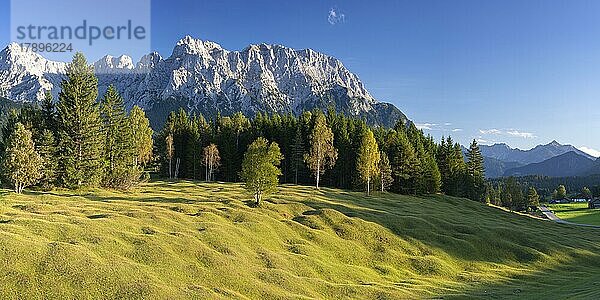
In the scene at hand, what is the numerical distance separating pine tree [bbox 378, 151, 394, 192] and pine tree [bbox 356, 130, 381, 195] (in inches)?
132

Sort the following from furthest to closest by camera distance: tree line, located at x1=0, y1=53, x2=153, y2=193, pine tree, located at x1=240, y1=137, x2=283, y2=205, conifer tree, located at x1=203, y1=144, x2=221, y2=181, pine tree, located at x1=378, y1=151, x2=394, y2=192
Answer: conifer tree, located at x1=203, y1=144, x2=221, y2=181 < pine tree, located at x1=378, y1=151, x2=394, y2=192 < pine tree, located at x1=240, y1=137, x2=283, y2=205 < tree line, located at x1=0, y1=53, x2=153, y2=193

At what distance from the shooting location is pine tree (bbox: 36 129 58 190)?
230ft

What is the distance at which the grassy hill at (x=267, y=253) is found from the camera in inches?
1182

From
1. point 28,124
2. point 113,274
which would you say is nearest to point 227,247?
point 113,274

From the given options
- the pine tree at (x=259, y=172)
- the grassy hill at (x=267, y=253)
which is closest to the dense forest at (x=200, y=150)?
the pine tree at (x=259, y=172)

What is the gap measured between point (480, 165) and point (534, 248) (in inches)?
3659

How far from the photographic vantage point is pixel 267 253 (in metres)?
43.0

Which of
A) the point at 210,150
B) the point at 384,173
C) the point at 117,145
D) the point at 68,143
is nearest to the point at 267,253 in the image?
the point at 68,143

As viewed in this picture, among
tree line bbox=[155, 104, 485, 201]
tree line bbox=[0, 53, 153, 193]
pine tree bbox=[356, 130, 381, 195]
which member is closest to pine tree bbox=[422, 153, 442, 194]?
tree line bbox=[155, 104, 485, 201]

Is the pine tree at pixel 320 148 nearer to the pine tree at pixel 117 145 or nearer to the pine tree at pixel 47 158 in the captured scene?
the pine tree at pixel 117 145

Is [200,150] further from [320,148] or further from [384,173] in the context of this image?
[384,173]

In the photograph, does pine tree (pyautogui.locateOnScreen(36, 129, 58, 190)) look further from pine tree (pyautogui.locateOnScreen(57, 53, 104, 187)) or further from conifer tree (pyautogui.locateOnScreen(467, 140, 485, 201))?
conifer tree (pyautogui.locateOnScreen(467, 140, 485, 201))

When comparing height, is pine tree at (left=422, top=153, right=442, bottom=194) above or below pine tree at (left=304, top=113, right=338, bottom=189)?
below

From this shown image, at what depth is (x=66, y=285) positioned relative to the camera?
27.7m
